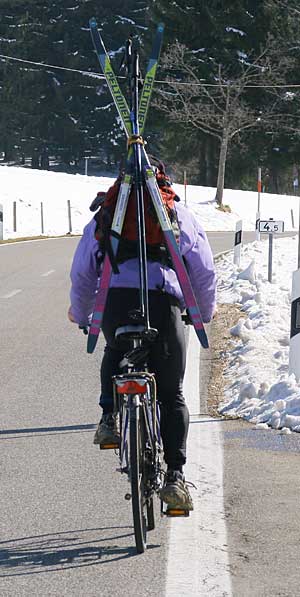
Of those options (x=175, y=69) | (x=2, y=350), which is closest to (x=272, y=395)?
(x=2, y=350)

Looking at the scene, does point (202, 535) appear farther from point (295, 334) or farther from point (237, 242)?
point (237, 242)

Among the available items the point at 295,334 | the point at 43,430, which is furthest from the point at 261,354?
the point at 43,430

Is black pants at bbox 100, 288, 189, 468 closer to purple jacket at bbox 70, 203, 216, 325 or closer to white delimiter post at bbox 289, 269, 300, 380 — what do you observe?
purple jacket at bbox 70, 203, 216, 325

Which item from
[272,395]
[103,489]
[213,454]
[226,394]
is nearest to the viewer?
[103,489]

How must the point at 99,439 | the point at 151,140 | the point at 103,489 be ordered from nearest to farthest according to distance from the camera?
the point at 99,439 → the point at 103,489 → the point at 151,140

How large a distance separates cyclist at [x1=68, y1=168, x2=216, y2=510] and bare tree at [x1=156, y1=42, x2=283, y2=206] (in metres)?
48.7

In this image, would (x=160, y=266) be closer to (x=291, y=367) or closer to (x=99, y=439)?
(x=99, y=439)

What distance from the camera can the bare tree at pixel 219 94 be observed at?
55312mm

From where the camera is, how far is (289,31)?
63125 millimetres

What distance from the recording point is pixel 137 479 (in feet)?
16.8

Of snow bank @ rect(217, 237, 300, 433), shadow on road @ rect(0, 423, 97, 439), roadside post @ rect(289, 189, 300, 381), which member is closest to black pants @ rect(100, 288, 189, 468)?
snow bank @ rect(217, 237, 300, 433)

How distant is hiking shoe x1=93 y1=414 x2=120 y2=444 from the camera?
586 cm

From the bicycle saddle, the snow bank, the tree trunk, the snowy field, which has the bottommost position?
the snowy field

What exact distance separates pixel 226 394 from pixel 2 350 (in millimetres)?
3395
